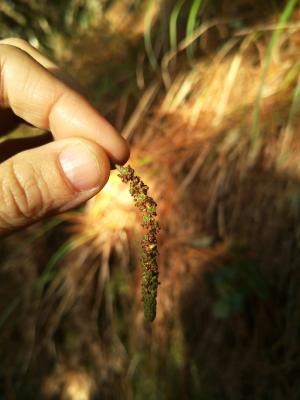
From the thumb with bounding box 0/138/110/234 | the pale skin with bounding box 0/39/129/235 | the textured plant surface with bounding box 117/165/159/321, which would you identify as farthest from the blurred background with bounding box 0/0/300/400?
the textured plant surface with bounding box 117/165/159/321

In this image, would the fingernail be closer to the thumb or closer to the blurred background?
the thumb

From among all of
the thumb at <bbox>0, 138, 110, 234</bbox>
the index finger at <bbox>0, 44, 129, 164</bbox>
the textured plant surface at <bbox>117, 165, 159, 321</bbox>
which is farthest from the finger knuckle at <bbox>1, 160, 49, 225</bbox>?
the textured plant surface at <bbox>117, 165, 159, 321</bbox>

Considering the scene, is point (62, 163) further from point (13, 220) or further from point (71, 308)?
point (71, 308)

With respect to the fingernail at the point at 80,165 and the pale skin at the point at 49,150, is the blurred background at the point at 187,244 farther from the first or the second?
the fingernail at the point at 80,165

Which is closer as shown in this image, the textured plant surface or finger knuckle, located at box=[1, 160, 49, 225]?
the textured plant surface

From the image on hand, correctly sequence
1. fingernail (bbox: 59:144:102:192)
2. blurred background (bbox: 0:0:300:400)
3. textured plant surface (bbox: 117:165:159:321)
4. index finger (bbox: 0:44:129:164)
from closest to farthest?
textured plant surface (bbox: 117:165:159:321) → fingernail (bbox: 59:144:102:192) → index finger (bbox: 0:44:129:164) → blurred background (bbox: 0:0:300:400)

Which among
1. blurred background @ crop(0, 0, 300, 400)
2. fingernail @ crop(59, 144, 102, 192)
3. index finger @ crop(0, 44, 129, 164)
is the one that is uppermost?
index finger @ crop(0, 44, 129, 164)

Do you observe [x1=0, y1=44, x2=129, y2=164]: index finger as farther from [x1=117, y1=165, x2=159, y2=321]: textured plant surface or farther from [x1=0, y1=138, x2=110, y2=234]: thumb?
[x1=117, y1=165, x2=159, y2=321]: textured plant surface

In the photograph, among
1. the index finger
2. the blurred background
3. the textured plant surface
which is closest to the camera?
the textured plant surface

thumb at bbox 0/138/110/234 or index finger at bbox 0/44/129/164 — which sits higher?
index finger at bbox 0/44/129/164
